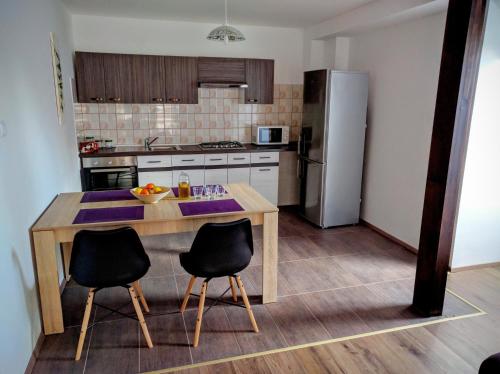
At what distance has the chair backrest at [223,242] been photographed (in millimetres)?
2314

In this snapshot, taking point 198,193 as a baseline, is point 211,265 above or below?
below

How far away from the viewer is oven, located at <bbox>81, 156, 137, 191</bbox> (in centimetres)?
447

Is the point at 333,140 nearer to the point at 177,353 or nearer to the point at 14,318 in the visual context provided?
the point at 177,353

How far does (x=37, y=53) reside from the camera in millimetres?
2820

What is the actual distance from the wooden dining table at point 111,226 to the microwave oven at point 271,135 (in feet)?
7.24

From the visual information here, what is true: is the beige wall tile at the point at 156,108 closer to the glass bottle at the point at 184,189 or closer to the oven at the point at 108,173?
the oven at the point at 108,173

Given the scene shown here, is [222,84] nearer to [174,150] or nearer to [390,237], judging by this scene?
[174,150]

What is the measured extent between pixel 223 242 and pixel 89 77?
3221mm

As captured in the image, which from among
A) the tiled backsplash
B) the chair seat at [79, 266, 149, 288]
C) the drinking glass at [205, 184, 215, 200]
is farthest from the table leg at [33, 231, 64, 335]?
the tiled backsplash

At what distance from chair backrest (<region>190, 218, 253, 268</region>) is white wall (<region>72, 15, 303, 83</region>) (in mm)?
3372

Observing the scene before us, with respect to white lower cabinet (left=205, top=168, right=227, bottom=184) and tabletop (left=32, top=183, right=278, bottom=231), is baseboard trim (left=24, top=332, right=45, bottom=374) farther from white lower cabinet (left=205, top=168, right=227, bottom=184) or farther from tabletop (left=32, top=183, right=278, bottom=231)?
white lower cabinet (left=205, top=168, right=227, bottom=184)

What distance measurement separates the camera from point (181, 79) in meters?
4.80

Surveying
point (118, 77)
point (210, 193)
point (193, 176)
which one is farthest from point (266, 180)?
point (118, 77)

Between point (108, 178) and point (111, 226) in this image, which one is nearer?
point (111, 226)
